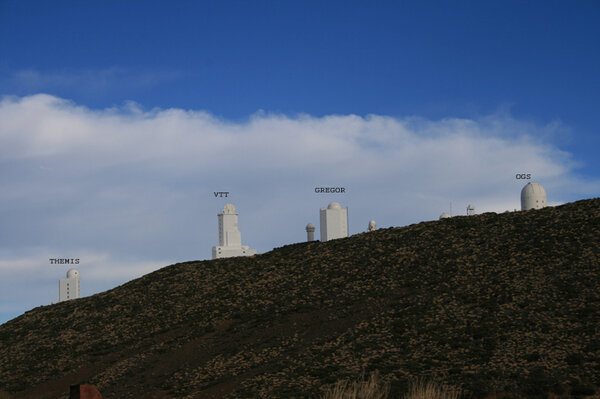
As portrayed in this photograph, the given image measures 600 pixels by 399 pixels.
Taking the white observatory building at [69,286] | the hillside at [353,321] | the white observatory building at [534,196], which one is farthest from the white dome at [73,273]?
the white observatory building at [534,196]

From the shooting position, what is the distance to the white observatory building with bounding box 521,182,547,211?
2083 inches

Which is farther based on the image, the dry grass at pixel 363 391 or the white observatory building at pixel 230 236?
the white observatory building at pixel 230 236

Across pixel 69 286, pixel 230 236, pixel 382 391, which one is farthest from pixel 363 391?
pixel 69 286

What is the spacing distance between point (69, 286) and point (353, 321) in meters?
56.0

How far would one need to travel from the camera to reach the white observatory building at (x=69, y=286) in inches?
3081

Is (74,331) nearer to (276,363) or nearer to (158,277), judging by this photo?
(158,277)

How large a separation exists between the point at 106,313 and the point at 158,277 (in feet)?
20.2

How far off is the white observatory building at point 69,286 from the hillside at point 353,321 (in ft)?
93.6

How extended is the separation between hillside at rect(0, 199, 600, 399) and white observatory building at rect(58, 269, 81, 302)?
1123 inches

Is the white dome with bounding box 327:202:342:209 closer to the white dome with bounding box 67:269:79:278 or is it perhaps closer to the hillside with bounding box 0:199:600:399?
the hillside with bounding box 0:199:600:399

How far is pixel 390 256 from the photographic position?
41.0 metres

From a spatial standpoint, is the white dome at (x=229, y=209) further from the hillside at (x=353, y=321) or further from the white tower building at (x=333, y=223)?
the hillside at (x=353, y=321)

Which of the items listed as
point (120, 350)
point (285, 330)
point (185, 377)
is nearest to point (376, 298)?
point (285, 330)

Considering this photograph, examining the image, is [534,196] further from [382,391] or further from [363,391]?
[363,391]
